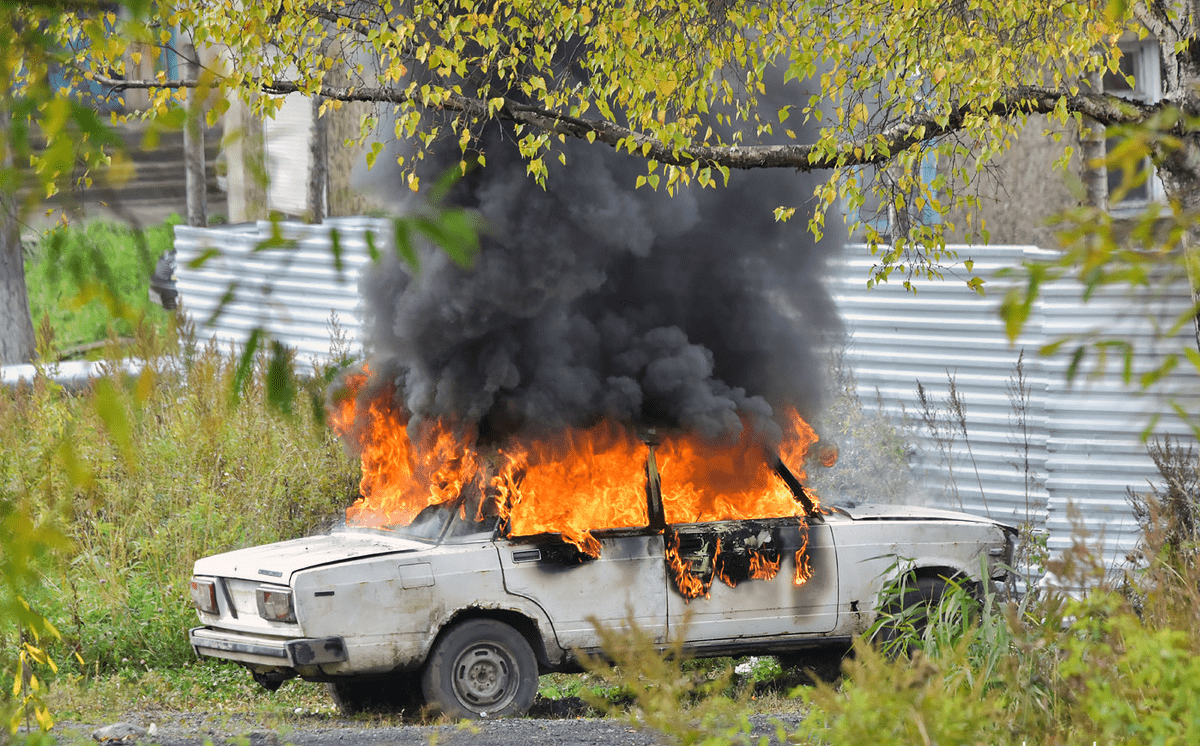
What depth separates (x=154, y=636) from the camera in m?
8.57

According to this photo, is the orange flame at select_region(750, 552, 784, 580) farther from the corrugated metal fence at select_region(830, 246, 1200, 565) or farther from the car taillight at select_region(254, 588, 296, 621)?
the corrugated metal fence at select_region(830, 246, 1200, 565)

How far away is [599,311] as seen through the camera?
8508mm

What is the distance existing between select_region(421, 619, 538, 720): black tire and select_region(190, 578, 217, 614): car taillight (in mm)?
1308

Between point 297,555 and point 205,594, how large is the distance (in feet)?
2.22

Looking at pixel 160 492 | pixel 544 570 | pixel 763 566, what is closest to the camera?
pixel 544 570

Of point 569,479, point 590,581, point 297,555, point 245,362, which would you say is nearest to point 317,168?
point 569,479

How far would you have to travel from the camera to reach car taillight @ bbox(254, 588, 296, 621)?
20.8ft

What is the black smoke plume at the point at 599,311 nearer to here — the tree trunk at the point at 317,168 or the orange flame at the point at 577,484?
the orange flame at the point at 577,484

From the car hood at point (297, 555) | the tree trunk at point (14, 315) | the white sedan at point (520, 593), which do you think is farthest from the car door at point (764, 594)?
the tree trunk at point (14, 315)

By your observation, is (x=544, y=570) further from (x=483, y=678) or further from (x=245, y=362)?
(x=245, y=362)

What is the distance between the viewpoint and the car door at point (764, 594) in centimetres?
695

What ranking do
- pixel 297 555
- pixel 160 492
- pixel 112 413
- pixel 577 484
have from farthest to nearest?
pixel 160 492 < pixel 577 484 < pixel 297 555 < pixel 112 413

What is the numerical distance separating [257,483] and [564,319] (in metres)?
3.42

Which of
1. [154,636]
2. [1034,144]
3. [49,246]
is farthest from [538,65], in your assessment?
[1034,144]
